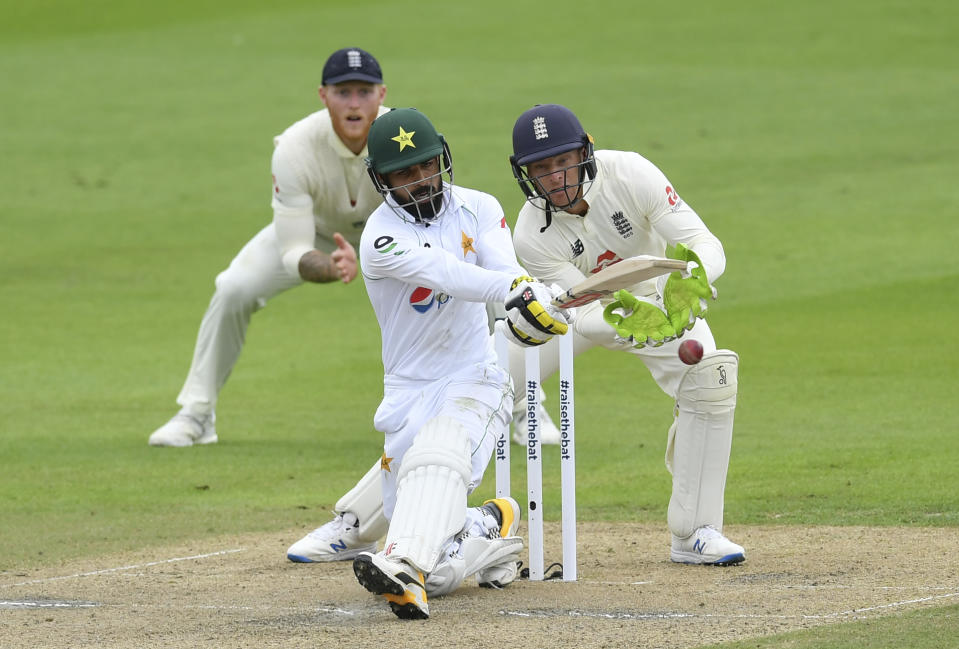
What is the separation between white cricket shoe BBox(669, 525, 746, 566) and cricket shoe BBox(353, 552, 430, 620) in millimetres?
1478

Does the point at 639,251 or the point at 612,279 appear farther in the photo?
the point at 639,251

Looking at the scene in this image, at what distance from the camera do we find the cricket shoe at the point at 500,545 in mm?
6094

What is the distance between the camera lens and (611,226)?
6945mm

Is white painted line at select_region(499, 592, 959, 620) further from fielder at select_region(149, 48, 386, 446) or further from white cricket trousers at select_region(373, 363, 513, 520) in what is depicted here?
fielder at select_region(149, 48, 386, 446)

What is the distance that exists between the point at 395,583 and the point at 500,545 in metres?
0.83

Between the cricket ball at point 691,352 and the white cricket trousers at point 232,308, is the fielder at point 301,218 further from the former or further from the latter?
the cricket ball at point 691,352

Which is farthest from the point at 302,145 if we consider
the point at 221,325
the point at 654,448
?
the point at 654,448

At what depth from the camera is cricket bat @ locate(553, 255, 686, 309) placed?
5.57 meters

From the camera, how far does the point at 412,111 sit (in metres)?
6.10

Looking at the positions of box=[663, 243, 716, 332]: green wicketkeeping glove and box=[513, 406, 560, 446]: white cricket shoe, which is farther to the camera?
box=[513, 406, 560, 446]: white cricket shoe

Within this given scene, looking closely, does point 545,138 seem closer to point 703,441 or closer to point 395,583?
point 703,441

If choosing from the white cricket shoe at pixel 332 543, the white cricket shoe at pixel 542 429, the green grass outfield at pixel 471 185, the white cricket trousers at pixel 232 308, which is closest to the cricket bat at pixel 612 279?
the green grass outfield at pixel 471 185

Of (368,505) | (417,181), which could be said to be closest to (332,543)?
(368,505)

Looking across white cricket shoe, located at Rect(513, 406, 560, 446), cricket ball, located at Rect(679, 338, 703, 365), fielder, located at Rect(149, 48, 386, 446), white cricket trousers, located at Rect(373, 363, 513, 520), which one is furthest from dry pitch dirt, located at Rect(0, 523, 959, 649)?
fielder, located at Rect(149, 48, 386, 446)
